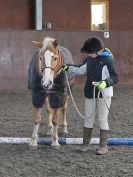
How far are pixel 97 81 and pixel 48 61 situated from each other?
2.17 ft

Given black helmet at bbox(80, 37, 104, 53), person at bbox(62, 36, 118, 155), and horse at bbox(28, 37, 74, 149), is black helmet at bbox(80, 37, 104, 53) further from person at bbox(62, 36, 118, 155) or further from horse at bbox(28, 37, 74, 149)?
horse at bbox(28, 37, 74, 149)

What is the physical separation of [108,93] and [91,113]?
1.10 ft

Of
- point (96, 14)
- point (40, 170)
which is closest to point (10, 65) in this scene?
point (96, 14)

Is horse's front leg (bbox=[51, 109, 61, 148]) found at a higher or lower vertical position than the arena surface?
higher

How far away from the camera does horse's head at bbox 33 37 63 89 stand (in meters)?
5.87

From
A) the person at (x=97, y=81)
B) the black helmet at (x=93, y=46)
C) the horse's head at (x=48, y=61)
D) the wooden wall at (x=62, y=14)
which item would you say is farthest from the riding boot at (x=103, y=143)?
the wooden wall at (x=62, y=14)

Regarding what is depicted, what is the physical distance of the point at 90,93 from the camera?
6160 mm

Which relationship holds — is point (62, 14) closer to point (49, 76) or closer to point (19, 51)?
point (19, 51)

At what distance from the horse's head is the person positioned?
0.34 meters

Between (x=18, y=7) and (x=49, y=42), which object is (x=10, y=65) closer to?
(x=18, y=7)

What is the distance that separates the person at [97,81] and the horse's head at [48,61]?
1.12ft

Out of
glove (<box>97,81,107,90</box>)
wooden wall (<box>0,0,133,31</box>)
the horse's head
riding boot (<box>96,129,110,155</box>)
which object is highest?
wooden wall (<box>0,0,133,31</box>)

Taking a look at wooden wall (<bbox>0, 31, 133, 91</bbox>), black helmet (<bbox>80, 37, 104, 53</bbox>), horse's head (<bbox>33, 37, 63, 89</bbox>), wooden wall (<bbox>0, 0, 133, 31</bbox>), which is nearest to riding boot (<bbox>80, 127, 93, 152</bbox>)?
horse's head (<bbox>33, 37, 63, 89</bbox>)

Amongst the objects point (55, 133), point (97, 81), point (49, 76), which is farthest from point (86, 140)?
point (49, 76)
